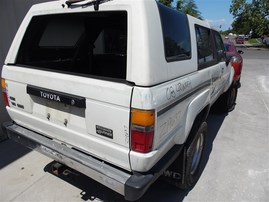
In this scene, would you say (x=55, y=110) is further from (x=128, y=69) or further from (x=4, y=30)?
(x=4, y=30)

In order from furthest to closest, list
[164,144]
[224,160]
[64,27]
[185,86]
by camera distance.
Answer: [224,160], [64,27], [185,86], [164,144]

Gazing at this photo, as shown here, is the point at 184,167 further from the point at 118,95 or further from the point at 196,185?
the point at 118,95

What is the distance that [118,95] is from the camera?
1953mm

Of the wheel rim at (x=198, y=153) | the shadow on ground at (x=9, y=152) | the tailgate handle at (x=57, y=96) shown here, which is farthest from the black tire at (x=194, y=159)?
the shadow on ground at (x=9, y=152)

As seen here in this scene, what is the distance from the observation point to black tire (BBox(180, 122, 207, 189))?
9.20 ft

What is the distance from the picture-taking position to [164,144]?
222 centimetres

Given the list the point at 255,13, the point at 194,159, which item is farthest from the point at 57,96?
the point at 255,13

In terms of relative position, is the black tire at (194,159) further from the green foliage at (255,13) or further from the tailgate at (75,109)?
the green foliage at (255,13)

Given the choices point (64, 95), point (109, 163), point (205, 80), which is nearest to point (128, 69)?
point (64, 95)

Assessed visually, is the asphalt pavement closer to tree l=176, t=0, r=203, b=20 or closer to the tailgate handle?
the tailgate handle

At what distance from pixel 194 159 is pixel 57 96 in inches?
76.1

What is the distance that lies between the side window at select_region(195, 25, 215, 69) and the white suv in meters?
0.03

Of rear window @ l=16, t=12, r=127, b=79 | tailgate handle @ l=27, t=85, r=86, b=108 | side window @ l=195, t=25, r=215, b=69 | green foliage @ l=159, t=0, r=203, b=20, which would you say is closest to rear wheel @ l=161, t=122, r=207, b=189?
side window @ l=195, t=25, r=215, b=69

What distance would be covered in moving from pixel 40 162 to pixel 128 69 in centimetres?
237
